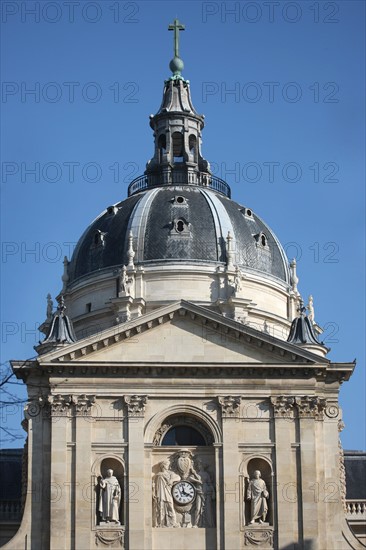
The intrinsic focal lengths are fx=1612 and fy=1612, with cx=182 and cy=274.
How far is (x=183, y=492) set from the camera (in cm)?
6575

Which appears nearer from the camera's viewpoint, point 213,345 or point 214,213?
point 213,345

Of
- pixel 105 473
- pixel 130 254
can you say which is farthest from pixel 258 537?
pixel 130 254

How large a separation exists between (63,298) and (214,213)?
902 centimetres

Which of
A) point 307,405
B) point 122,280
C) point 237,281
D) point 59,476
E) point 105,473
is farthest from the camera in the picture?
point 237,281

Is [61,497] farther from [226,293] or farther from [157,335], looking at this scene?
[226,293]

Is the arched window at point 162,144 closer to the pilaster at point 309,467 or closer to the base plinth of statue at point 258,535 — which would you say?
the pilaster at point 309,467

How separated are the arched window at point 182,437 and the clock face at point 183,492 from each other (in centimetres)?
192

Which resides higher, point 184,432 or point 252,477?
point 184,432

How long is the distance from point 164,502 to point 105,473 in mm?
2673

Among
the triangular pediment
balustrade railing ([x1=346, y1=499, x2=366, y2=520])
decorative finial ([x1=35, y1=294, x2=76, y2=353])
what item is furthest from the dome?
balustrade railing ([x1=346, y1=499, x2=366, y2=520])

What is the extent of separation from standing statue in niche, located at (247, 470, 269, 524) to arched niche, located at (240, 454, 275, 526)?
15 cm

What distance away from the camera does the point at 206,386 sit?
220 feet

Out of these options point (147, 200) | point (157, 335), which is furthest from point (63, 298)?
point (157, 335)

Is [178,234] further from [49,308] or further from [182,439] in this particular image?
[182,439]
